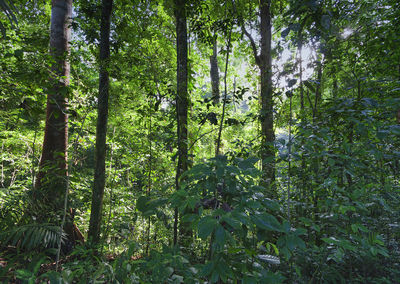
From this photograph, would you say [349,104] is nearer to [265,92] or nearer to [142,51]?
[265,92]

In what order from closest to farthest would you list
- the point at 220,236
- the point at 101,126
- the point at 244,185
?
the point at 220,236
the point at 244,185
the point at 101,126

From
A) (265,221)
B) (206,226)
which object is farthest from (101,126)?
(265,221)

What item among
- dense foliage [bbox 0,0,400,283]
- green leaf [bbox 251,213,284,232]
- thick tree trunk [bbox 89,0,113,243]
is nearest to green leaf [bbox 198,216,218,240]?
dense foliage [bbox 0,0,400,283]

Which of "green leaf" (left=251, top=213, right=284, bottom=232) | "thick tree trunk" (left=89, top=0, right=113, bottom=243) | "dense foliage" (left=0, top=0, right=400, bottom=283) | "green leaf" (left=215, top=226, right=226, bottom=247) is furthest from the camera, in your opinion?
"thick tree trunk" (left=89, top=0, right=113, bottom=243)

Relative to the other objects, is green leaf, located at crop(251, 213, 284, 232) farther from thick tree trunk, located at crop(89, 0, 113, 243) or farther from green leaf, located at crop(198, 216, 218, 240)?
thick tree trunk, located at crop(89, 0, 113, 243)

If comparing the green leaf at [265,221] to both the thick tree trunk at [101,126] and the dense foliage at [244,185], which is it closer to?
the dense foliage at [244,185]

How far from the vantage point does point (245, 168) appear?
1246mm

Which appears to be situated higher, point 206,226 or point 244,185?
point 244,185

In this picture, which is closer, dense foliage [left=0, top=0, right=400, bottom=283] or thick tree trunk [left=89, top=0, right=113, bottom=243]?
dense foliage [left=0, top=0, right=400, bottom=283]

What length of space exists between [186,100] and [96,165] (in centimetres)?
166

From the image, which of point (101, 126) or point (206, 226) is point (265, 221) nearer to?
point (206, 226)

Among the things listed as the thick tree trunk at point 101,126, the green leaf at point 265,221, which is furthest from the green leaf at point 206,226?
the thick tree trunk at point 101,126

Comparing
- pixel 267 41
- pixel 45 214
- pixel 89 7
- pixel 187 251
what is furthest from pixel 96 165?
pixel 267 41

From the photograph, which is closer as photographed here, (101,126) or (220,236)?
(220,236)
